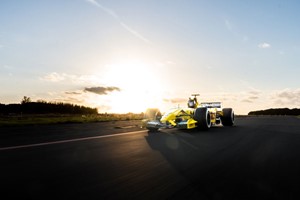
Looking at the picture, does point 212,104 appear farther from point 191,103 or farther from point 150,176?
point 150,176

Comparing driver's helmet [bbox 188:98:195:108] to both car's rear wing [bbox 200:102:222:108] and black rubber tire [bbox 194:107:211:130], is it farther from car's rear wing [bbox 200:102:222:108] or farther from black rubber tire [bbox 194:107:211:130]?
black rubber tire [bbox 194:107:211:130]

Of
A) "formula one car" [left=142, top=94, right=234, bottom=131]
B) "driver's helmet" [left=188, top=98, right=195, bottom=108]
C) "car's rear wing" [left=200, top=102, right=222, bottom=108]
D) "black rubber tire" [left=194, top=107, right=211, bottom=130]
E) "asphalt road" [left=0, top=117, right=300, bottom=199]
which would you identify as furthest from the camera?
"car's rear wing" [left=200, top=102, right=222, bottom=108]

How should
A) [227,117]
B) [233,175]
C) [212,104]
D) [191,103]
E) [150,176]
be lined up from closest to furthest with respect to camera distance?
1. [150,176]
2. [233,175]
3. [191,103]
4. [212,104]
5. [227,117]

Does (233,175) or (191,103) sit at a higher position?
(191,103)

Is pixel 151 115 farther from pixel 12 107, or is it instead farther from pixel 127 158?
pixel 12 107

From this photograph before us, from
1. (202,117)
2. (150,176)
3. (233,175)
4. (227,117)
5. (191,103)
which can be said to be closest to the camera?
(150,176)

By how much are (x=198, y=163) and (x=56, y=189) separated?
3.01 meters

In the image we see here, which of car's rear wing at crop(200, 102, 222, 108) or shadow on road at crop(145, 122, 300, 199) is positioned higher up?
car's rear wing at crop(200, 102, 222, 108)

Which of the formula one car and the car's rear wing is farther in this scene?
the car's rear wing

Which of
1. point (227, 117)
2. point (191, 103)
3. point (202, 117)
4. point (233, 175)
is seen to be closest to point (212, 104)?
point (227, 117)

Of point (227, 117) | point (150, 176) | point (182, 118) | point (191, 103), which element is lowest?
point (150, 176)

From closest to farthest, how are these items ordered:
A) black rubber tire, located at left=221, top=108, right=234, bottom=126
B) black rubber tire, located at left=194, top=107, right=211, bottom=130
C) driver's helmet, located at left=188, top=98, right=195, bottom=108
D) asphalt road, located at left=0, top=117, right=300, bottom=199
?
asphalt road, located at left=0, top=117, right=300, bottom=199, black rubber tire, located at left=194, top=107, right=211, bottom=130, driver's helmet, located at left=188, top=98, right=195, bottom=108, black rubber tire, located at left=221, top=108, right=234, bottom=126

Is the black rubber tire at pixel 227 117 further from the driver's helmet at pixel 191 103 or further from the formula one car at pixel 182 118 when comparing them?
the driver's helmet at pixel 191 103

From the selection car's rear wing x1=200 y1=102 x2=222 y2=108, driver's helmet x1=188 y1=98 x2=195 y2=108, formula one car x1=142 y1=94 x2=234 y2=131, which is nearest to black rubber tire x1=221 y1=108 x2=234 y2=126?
car's rear wing x1=200 y1=102 x2=222 y2=108
